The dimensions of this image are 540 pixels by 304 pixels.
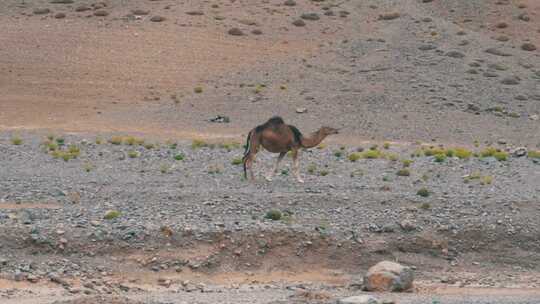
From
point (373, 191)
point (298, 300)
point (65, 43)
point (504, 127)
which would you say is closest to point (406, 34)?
point (504, 127)

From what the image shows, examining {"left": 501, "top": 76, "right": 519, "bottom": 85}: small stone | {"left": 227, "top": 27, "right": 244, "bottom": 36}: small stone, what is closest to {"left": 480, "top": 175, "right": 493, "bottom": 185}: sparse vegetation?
{"left": 501, "top": 76, "right": 519, "bottom": 85}: small stone

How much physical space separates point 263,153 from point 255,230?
12.1 meters

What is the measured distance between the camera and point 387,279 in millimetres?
18766

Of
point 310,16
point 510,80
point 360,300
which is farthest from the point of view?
point 310,16

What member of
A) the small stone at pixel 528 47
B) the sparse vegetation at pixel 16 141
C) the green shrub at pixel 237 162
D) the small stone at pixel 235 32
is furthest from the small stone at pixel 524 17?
the green shrub at pixel 237 162

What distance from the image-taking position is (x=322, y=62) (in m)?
58.7

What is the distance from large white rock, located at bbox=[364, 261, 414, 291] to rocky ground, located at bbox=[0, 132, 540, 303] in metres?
0.56

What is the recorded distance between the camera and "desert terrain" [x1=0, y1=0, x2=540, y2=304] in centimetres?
2011

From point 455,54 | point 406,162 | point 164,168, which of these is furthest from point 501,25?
point 164,168

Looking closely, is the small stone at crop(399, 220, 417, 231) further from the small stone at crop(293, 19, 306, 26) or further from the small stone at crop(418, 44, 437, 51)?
the small stone at crop(293, 19, 306, 26)

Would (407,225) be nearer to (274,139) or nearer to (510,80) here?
(274,139)

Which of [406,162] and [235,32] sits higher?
[406,162]

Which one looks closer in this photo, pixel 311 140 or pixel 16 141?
pixel 311 140

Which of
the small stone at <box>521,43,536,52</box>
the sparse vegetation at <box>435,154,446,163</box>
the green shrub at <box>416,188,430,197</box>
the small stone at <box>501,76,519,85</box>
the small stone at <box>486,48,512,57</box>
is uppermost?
the green shrub at <box>416,188,430,197</box>
